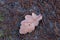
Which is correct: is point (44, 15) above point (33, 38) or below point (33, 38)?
above

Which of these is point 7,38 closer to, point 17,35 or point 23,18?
point 17,35

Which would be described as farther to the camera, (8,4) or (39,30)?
(8,4)

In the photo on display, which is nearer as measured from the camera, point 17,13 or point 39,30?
point 39,30

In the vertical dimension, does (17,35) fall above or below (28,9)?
below

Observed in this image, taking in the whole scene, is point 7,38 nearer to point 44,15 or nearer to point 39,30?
point 39,30

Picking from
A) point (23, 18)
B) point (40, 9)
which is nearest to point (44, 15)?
point (40, 9)

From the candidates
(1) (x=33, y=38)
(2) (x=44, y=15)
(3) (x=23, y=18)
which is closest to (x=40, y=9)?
(2) (x=44, y=15)
